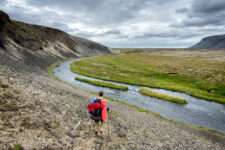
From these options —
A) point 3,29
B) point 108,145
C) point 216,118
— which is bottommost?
point 216,118

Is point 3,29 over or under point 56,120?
over

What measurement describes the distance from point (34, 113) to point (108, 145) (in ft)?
27.7

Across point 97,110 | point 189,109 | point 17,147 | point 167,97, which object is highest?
point 97,110

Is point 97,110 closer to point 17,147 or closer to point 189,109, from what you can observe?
point 17,147

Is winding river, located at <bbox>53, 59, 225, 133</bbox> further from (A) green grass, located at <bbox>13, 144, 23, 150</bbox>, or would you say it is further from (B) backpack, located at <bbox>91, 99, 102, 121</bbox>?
(A) green grass, located at <bbox>13, 144, 23, 150</bbox>

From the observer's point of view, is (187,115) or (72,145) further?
(187,115)

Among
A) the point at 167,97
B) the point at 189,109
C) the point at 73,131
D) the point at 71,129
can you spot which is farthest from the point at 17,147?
the point at 167,97

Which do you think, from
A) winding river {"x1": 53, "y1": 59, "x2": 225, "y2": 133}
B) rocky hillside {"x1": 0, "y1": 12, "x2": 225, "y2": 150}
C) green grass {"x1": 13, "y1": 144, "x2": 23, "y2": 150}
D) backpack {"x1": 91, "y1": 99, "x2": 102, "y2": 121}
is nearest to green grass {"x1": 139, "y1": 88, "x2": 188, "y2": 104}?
winding river {"x1": 53, "y1": 59, "x2": 225, "y2": 133}

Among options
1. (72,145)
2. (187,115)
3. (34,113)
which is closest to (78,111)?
(34,113)

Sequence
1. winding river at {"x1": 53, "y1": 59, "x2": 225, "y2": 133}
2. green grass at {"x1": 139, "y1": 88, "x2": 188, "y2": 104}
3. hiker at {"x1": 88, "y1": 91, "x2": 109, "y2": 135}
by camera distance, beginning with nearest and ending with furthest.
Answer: hiker at {"x1": 88, "y1": 91, "x2": 109, "y2": 135} → winding river at {"x1": 53, "y1": 59, "x2": 225, "y2": 133} → green grass at {"x1": 139, "y1": 88, "x2": 188, "y2": 104}

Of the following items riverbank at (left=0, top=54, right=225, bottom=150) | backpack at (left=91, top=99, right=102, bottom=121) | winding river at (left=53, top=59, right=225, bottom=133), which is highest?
Result: backpack at (left=91, top=99, right=102, bottom=121)

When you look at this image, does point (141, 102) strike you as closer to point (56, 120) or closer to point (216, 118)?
point (216, 118)

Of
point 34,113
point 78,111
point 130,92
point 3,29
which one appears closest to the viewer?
point 34,113

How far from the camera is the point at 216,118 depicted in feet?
85.5
